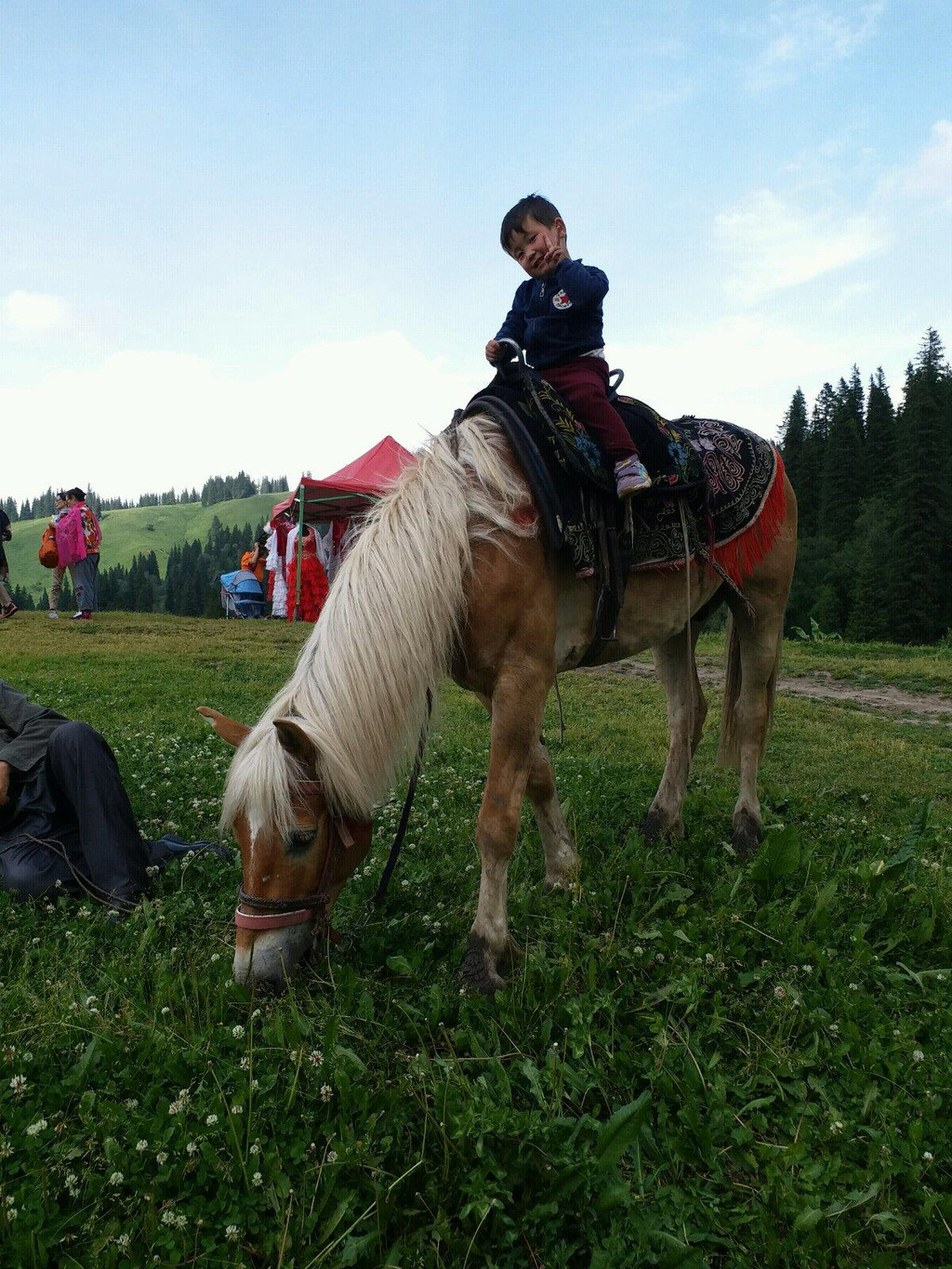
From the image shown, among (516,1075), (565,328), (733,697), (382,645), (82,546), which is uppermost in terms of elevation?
(565,328)

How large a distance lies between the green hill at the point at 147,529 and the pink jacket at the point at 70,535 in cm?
12832

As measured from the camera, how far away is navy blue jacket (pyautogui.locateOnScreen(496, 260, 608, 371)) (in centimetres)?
369

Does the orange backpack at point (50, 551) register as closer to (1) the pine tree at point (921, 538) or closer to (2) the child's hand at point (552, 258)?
(2) the child's hand at point (552, 258)

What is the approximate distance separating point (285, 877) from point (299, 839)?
5.4 inches

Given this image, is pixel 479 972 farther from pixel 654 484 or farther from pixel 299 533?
pixel 299 533

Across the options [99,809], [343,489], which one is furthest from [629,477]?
[343,489]

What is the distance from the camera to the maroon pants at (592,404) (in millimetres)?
3652

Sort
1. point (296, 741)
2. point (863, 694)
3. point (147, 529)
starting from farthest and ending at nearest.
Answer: point (147, 529)
point (863, 694)
point (296, 741)

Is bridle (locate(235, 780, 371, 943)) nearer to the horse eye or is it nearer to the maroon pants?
the horse eye

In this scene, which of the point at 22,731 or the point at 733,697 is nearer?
the point at 22,731

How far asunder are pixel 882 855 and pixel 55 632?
45.6 feet

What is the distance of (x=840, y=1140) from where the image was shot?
229cm

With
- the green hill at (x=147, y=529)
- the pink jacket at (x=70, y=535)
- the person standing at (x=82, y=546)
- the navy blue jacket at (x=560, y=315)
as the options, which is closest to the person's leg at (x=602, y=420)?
the navy blue jacket at (x=560, y=315)

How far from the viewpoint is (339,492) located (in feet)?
56.6
